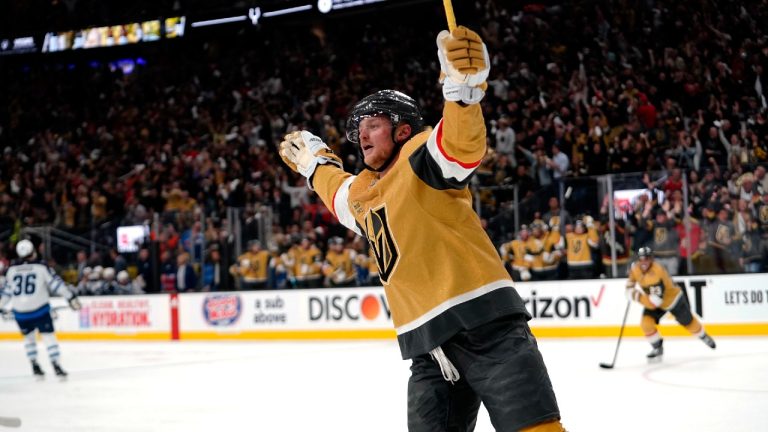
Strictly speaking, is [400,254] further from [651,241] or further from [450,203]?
[651,241]

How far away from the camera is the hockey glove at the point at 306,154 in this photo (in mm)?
3318

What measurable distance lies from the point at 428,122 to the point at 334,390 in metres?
9.67

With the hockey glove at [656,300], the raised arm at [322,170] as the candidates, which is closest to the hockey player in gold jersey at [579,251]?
the hockey glove at [656,300]

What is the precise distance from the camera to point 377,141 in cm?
264

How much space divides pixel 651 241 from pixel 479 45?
1012 cm

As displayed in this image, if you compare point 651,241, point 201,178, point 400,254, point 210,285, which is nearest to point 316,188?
point 400,254

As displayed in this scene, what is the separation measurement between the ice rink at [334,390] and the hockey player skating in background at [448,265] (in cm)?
313

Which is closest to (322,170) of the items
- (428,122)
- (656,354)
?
(656,354)

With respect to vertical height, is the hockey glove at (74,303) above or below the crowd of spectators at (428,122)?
below

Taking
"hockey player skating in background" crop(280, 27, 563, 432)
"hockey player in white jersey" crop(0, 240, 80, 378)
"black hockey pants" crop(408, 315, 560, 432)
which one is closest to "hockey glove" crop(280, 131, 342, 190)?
"hockey player skating in background" crop(280, 27, 563, 432)

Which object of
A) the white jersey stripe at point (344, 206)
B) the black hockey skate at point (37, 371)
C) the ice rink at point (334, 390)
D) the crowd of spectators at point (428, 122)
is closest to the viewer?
the white jersey stripe at point (344, 206)

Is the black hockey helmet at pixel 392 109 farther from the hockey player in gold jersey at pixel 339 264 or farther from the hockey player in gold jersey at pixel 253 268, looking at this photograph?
the hockey player in gold jersey at pixel 253 268

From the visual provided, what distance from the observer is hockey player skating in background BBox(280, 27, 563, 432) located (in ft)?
7.27

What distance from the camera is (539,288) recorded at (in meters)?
12.5
